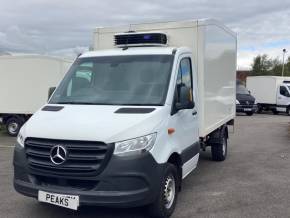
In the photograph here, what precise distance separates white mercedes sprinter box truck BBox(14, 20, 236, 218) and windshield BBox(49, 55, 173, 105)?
15 mm

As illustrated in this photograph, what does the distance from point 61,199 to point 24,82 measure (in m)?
11.7

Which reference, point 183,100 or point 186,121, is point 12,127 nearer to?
point 186,121

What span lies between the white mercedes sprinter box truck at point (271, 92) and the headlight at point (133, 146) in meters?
26.7

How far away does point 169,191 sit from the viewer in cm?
579

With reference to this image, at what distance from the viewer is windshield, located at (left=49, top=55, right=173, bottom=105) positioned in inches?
231

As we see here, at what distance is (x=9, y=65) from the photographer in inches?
639

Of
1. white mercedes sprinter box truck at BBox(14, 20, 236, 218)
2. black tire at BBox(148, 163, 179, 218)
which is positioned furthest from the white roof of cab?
black tire at BBox(148, 163, 179, 218)

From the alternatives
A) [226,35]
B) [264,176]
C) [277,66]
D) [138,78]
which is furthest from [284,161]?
[277,66]

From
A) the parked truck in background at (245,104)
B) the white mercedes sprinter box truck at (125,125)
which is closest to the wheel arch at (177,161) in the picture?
the white mercedes sprinter box truck at (125,125)

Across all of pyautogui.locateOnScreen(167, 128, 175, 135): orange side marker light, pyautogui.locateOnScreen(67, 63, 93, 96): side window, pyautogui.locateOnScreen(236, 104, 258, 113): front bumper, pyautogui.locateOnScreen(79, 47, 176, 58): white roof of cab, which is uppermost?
pyautogui.locateOnScreen(79, 47, 176, 58): white roof of cab

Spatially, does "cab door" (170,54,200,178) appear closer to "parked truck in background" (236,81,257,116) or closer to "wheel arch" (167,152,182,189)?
"wheel arch" (167,152,182,189)

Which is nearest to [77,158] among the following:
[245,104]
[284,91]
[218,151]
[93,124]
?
[93,124]

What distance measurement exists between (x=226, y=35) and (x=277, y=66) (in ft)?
198

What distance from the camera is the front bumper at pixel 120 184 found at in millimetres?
4906
